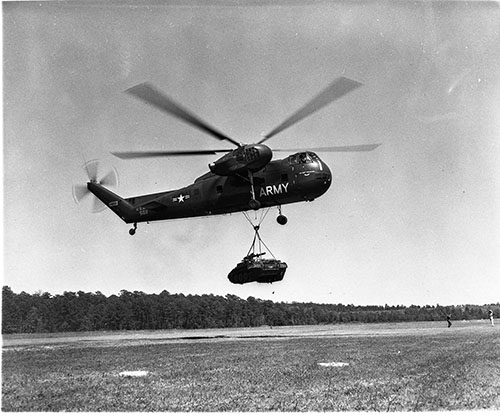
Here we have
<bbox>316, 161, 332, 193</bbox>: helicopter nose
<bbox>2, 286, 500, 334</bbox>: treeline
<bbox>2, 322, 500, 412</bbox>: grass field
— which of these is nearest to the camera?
<bbox>2, 322, 500, 412</bbox>: grass field

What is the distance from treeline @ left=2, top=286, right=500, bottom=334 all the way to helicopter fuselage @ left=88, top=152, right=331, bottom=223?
37855 millimetres

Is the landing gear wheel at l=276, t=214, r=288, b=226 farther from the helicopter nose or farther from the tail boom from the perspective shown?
the tail boom

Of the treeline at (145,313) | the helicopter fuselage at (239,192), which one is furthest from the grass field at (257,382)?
the treeline at (145,313)

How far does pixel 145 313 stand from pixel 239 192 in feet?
190

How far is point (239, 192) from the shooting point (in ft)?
80.3

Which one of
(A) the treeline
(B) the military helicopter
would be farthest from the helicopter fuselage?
(A) the treeline

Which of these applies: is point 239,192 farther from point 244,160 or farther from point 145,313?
point 145,313

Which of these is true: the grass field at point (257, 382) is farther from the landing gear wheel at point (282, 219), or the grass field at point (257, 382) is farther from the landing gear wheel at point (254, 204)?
the landing gear wheel at point (254, 204)

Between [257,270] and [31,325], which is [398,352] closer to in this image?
[257,270]

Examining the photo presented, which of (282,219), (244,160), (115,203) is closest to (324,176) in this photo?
(282,219)

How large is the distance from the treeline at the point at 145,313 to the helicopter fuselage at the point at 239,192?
3786cm

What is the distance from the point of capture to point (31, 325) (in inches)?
2363

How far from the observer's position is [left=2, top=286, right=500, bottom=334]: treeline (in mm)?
63272

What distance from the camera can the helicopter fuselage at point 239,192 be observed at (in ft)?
77.2
